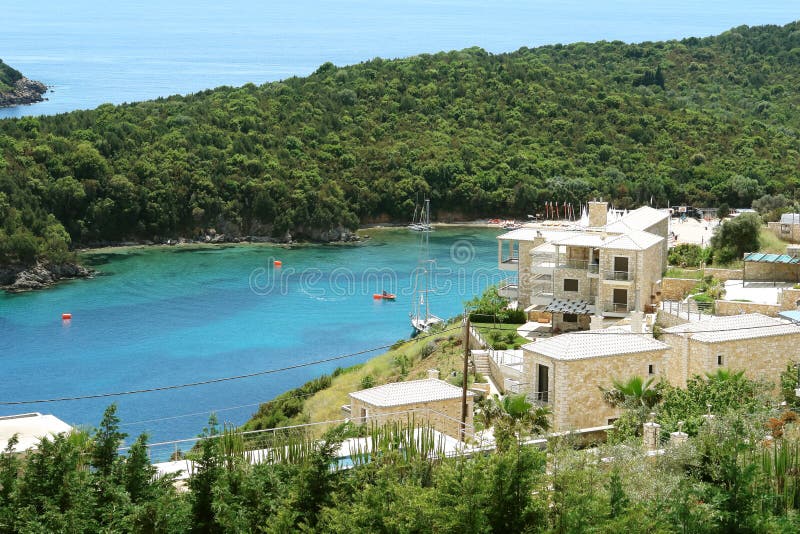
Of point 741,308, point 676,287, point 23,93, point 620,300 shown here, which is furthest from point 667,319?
point 23,93

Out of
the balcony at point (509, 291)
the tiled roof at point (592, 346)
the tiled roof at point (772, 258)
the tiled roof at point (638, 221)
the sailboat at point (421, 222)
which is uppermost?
the tiled roof at point (638, 221)

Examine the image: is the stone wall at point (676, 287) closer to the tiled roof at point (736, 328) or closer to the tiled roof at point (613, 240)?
the tiled roof at point (613, 240)

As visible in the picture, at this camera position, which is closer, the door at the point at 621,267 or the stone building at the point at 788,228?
the door at the point at 621,267

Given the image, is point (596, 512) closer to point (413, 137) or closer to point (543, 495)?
point (543, 495)

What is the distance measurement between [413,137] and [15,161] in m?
33.6

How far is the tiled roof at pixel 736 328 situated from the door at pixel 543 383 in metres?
3.10

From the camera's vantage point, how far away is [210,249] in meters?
78.9

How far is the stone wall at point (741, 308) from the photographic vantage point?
27981mm

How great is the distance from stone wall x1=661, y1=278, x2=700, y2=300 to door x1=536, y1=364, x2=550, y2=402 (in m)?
10.5

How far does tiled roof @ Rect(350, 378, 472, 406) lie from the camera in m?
21.0

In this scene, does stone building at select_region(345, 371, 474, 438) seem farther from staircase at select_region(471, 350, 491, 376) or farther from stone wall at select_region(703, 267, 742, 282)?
stone wall at select_region(703, 267, 742, 282)

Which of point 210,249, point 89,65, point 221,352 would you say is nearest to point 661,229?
point 221,352

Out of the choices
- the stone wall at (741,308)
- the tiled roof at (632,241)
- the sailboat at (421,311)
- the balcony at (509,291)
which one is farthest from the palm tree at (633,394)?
the sailboat at (421,311)

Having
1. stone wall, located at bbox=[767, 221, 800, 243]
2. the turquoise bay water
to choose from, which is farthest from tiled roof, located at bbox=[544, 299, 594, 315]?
the turquoise bay water
